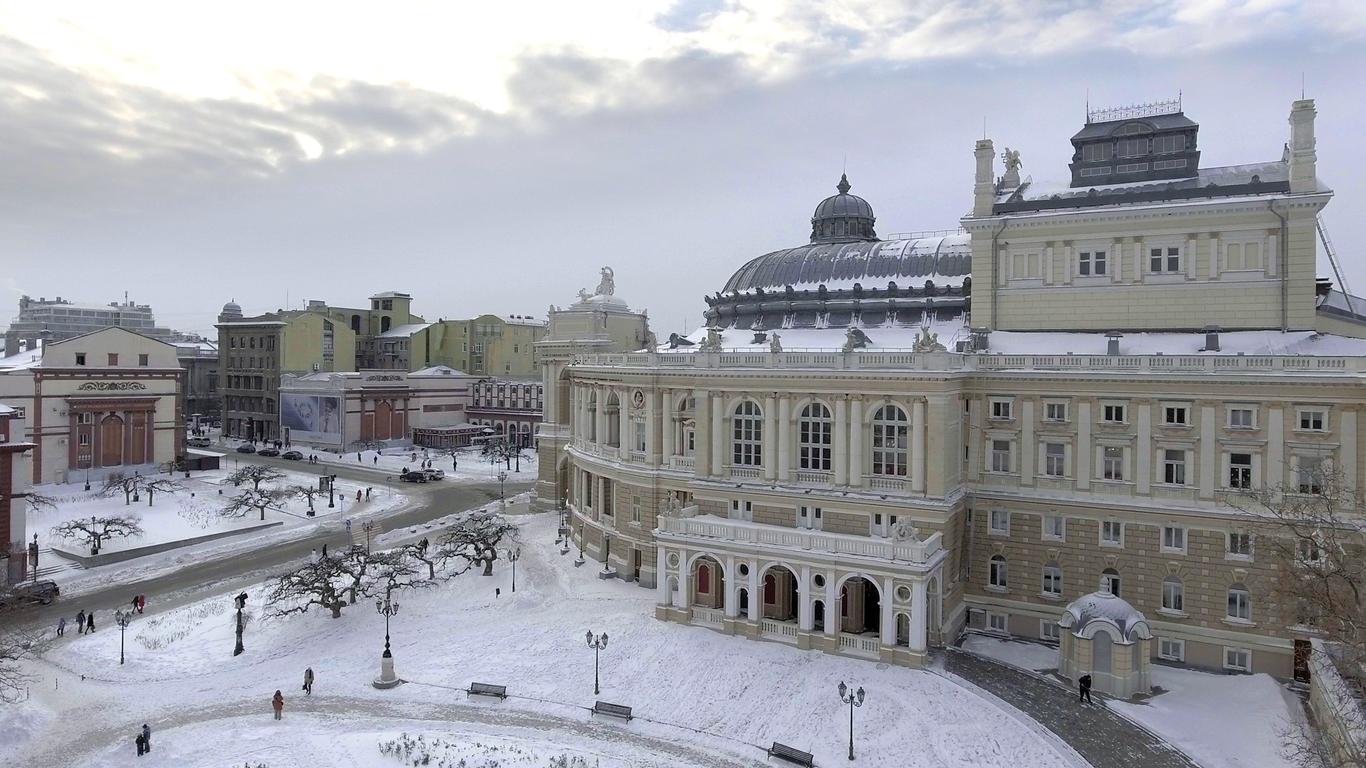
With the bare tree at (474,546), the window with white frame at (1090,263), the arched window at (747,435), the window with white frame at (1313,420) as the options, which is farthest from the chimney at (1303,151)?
the bare tree at (474,546)

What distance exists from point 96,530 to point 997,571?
58623 millimetres

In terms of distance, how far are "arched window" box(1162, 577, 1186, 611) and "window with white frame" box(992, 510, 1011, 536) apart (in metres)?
6.88

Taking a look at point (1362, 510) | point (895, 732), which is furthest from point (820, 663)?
point (1362, 510)

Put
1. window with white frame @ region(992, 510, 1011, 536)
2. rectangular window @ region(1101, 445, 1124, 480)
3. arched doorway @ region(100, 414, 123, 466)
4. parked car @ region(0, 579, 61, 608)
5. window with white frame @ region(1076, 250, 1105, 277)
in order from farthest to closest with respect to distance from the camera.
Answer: arched doorway @ region(100, 414, 123, 466), window with white frame @ region(1076, 250, 1105, 277), parked car @ region(0, 579, 61, 608), window with white frame @ region(992, 510, 1011, 536), rectangular window @ region(1101, 445, 1124, 480)

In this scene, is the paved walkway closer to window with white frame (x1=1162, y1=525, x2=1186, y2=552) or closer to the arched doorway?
window with white frame (x1=1162, y1=525, x2=1186, y2=552)

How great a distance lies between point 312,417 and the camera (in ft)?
348

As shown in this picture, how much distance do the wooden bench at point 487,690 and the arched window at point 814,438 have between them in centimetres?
1741

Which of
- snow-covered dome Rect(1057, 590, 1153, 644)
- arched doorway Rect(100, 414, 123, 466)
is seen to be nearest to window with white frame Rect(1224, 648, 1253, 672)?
snow-covered dome Rect(1057, 590, 1153, 644)

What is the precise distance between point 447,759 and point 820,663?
1568 cm

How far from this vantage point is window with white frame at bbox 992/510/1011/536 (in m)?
40.5

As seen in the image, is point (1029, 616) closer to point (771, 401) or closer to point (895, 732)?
point (895, 732)

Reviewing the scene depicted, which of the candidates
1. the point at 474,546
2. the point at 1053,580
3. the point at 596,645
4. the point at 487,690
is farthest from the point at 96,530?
the point at 1053,580

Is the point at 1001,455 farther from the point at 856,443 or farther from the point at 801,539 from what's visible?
the point at 801,539

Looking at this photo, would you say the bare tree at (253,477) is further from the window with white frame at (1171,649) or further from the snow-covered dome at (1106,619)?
the window with white frame at (1171,649)
